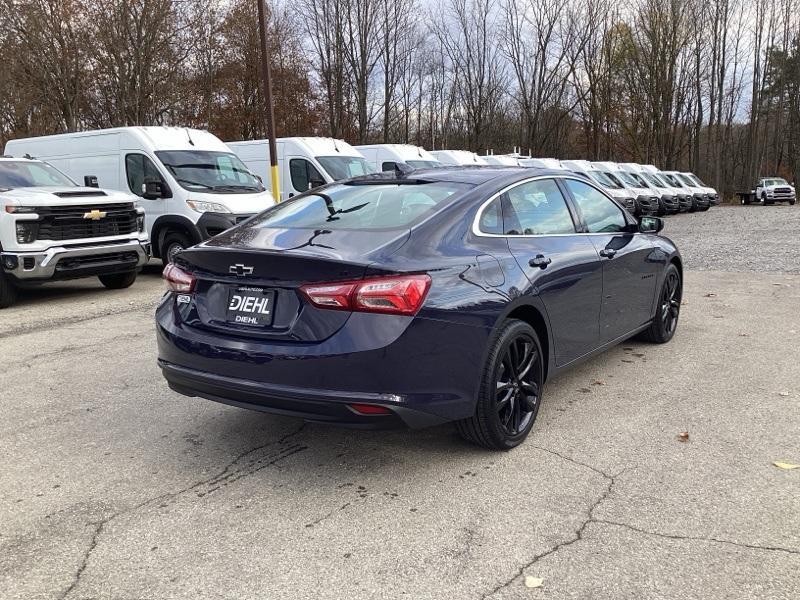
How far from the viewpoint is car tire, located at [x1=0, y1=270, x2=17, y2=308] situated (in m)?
8.45

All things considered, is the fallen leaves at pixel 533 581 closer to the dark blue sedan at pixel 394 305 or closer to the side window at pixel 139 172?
the dark blue sedan at pixel 394 305

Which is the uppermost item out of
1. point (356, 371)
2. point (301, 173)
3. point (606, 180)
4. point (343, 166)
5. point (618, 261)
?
point (343, 166)

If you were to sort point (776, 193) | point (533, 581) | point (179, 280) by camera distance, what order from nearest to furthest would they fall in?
point (533, 581) → point (179, 280) → point (776, 193)

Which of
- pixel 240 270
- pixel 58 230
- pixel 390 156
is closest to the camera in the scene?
pixel 240 270

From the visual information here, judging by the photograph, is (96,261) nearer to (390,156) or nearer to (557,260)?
(557,260)

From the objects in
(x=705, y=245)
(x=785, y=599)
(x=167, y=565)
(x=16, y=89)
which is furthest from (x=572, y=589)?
(x=16, y=89)

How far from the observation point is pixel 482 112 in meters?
42.6

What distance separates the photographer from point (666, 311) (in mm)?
6164

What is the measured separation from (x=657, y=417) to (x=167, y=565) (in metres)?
3.03

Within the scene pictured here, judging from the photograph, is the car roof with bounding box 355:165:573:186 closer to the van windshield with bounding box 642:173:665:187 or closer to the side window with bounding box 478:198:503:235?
the side window with bounding box 478:198:503:235

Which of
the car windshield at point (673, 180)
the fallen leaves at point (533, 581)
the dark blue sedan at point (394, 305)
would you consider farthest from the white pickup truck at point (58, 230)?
the car windshield at point (673, 180)

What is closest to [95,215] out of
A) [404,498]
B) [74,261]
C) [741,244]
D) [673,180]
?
[74,261]

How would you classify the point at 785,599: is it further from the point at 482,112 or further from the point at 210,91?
the point at 482,112

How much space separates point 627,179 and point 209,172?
20.6m
